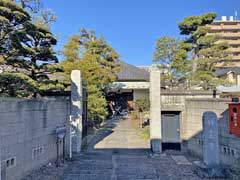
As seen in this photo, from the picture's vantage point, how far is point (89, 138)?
48.5 feet

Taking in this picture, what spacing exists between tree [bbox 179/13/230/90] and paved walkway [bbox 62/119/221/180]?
18.3 feet

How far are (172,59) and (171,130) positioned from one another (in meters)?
7.34

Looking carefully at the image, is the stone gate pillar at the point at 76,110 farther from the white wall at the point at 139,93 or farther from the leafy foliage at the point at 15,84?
the white wall at the point at 139,93

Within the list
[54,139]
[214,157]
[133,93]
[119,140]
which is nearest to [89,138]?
[119,140]

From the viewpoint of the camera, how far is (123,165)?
8.77m

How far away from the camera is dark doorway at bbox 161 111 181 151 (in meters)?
11.7

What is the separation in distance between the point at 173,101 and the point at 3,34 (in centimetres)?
682

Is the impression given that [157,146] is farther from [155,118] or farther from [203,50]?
[203,50]

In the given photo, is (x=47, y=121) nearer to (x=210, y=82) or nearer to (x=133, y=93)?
(x=210, y=82)

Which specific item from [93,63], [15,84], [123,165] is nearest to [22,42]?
[15,84]

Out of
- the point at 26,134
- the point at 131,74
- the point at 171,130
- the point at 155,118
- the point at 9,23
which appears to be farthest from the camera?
the point at 131,74

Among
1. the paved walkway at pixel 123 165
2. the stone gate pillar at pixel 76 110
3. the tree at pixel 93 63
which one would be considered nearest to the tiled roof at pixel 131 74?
the tree at pixel 93 63

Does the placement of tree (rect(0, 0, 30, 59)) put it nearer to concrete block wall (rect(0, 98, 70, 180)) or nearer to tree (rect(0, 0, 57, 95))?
tree (rect(0, 0, 57, 95))

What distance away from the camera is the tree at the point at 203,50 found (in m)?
16.4
